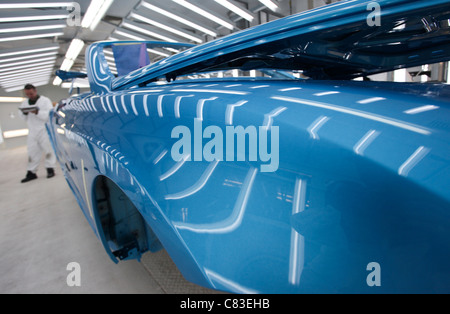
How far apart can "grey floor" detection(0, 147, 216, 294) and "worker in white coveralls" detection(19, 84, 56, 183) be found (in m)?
1.79

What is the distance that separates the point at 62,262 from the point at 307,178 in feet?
→ 6.50

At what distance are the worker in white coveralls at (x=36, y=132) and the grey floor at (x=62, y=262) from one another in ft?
5.88

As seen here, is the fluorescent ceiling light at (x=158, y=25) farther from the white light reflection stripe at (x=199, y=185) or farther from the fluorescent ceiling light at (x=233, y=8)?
the white light reflection stripe at (x=199, y=185)

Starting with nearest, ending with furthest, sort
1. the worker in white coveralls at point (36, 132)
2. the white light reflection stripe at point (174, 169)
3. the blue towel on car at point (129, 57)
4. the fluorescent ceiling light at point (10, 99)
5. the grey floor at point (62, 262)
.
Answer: the white light reflection stripe at point (174, 169) < the grey floor at point (62, 262) < the blue towel on car at point (129, 57) < the worker in white coveralls at point (36, 132) < the fluorescent ceiling light at point (10, 99)

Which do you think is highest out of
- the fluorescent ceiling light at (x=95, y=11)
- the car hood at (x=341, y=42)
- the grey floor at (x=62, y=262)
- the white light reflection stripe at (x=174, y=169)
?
the fluorescent ceiling light at (x=95, y=11)

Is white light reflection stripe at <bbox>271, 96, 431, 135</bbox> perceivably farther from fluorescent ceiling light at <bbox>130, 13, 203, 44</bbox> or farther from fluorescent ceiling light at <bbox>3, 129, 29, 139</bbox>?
fluorescent ceiling light at <bbox>3, 129, 29, 139</bbox>

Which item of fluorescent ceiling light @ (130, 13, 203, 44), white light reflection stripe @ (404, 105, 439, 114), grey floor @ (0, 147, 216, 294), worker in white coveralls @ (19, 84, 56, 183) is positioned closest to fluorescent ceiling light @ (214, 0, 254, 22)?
fluorescent ceiling light @ (130, 13, 203, 44)

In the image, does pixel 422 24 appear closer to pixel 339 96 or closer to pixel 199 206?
pixel 339 96

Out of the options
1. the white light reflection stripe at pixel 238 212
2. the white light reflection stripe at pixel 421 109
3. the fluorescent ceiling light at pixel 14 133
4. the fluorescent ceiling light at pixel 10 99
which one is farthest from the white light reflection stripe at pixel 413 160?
the fluorescent ceiling light at pixel 10 99

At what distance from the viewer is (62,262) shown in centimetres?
168

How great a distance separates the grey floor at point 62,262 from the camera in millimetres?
1418

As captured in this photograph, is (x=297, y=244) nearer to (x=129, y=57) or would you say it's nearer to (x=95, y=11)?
(x=129, y=57)

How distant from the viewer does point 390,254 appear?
0.38 metres
